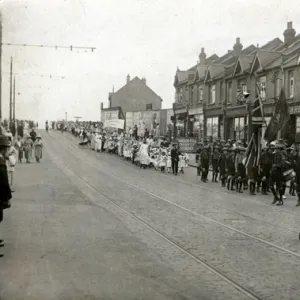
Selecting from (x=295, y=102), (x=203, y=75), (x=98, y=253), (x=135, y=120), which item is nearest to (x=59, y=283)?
(x=98, y=253)

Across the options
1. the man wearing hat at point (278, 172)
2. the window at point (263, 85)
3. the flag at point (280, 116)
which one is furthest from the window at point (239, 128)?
the man wearing hat at point (278, 172)

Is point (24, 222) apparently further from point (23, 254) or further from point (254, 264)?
point (254, 264)

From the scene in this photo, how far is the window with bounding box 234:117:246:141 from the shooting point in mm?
38431

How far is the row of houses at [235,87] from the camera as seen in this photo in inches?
1278

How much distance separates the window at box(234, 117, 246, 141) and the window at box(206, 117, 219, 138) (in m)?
3.66

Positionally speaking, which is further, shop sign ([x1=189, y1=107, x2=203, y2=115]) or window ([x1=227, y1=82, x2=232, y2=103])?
shop sign ([x1=189, y1=107, x2=203, y2=115])

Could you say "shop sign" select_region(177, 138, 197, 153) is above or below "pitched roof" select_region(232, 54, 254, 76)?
below

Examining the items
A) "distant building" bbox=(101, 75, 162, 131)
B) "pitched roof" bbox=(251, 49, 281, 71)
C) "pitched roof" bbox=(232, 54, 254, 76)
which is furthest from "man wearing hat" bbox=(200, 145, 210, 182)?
"distant building" bbox=(101, 75, 162, 131)

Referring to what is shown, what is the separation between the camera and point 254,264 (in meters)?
7.37

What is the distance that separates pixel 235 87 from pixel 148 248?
33.5m

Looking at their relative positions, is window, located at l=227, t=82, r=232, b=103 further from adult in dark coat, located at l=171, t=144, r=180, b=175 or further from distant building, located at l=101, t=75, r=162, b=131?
distant building, located at l=101, t=75, r=162, b=131

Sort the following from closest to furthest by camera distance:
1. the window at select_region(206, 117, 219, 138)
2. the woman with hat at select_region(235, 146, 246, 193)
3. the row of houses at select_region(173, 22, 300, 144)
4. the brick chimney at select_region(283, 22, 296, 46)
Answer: the woman with hat at select_region(235, 146, 246, 193)
the row of houses at select_region(173, 22, 300, 144)
the brick chimney at select_region(283, 22, 296, 46)
the window at select_region(206, 117, 219, 138)

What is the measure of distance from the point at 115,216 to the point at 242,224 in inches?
110

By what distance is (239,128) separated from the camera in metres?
39.3
